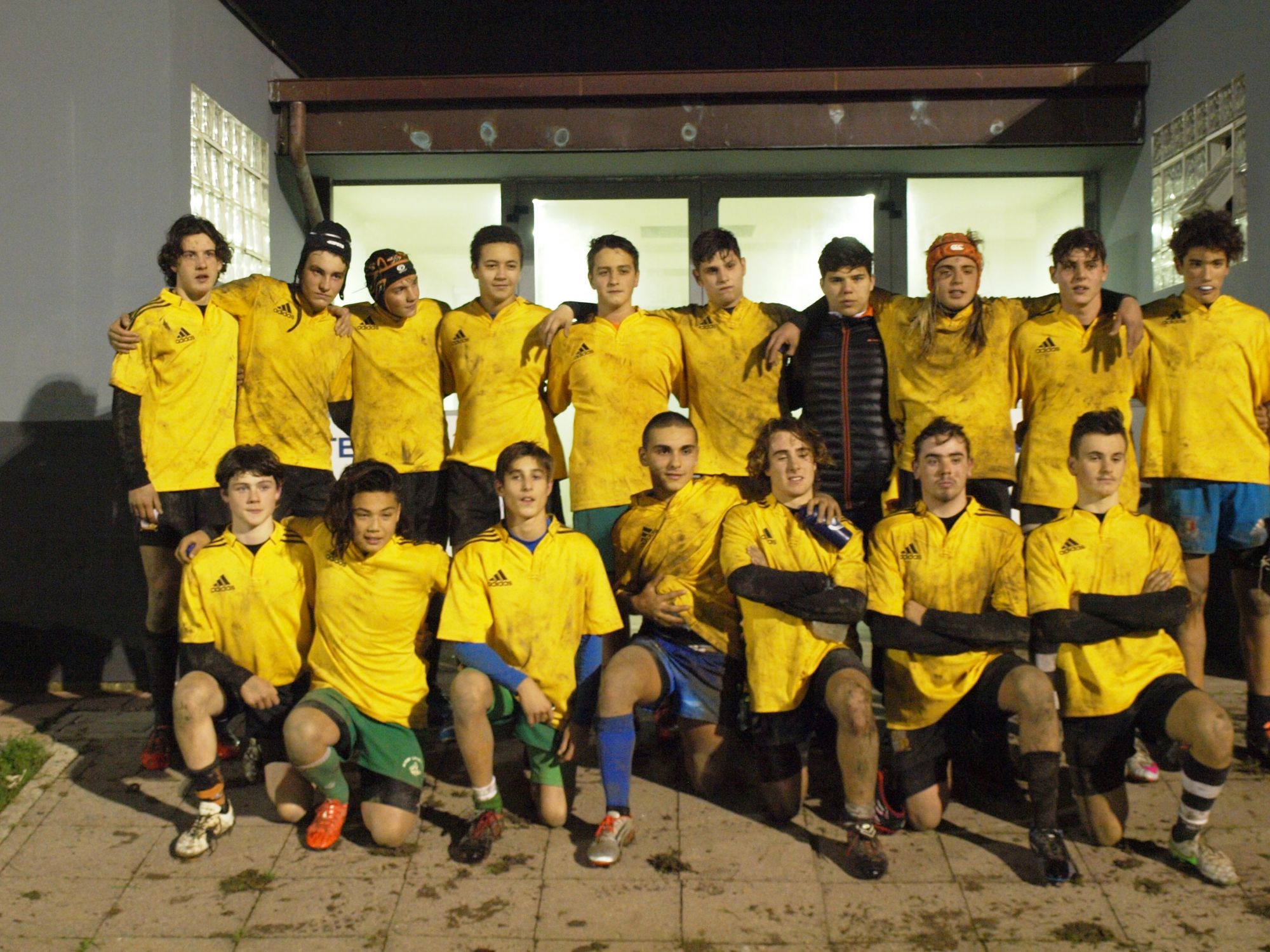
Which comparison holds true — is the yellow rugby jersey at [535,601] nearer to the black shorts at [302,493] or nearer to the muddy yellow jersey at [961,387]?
the black shorts at [302,493]

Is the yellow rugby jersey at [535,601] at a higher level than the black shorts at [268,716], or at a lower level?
higher

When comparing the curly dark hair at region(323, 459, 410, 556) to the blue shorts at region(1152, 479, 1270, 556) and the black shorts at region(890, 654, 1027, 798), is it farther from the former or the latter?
the blue shorts at region(1152, 479, 1270, 556)

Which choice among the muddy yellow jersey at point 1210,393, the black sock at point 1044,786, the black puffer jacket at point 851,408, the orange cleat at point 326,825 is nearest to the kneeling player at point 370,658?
the orange cleat at point 326,825

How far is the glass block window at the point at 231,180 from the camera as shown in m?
6.65

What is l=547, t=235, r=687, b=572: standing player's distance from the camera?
4848 millimetres

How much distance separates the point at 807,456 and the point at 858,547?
38 cm

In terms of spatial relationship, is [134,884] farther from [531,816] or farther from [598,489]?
[598,489]

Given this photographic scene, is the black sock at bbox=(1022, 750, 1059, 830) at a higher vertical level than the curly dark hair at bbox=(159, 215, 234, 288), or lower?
lower

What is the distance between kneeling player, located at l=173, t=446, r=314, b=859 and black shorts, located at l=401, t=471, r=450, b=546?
2.06 feet

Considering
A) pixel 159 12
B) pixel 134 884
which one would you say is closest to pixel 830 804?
pixel 134 884

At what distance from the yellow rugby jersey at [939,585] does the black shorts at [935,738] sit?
0.09ft

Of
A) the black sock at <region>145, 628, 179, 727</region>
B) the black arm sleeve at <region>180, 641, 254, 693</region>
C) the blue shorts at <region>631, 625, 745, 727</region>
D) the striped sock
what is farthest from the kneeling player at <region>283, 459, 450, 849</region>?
the striped sock

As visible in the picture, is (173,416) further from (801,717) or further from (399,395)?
(801,717)

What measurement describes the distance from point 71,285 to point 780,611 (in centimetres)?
411
